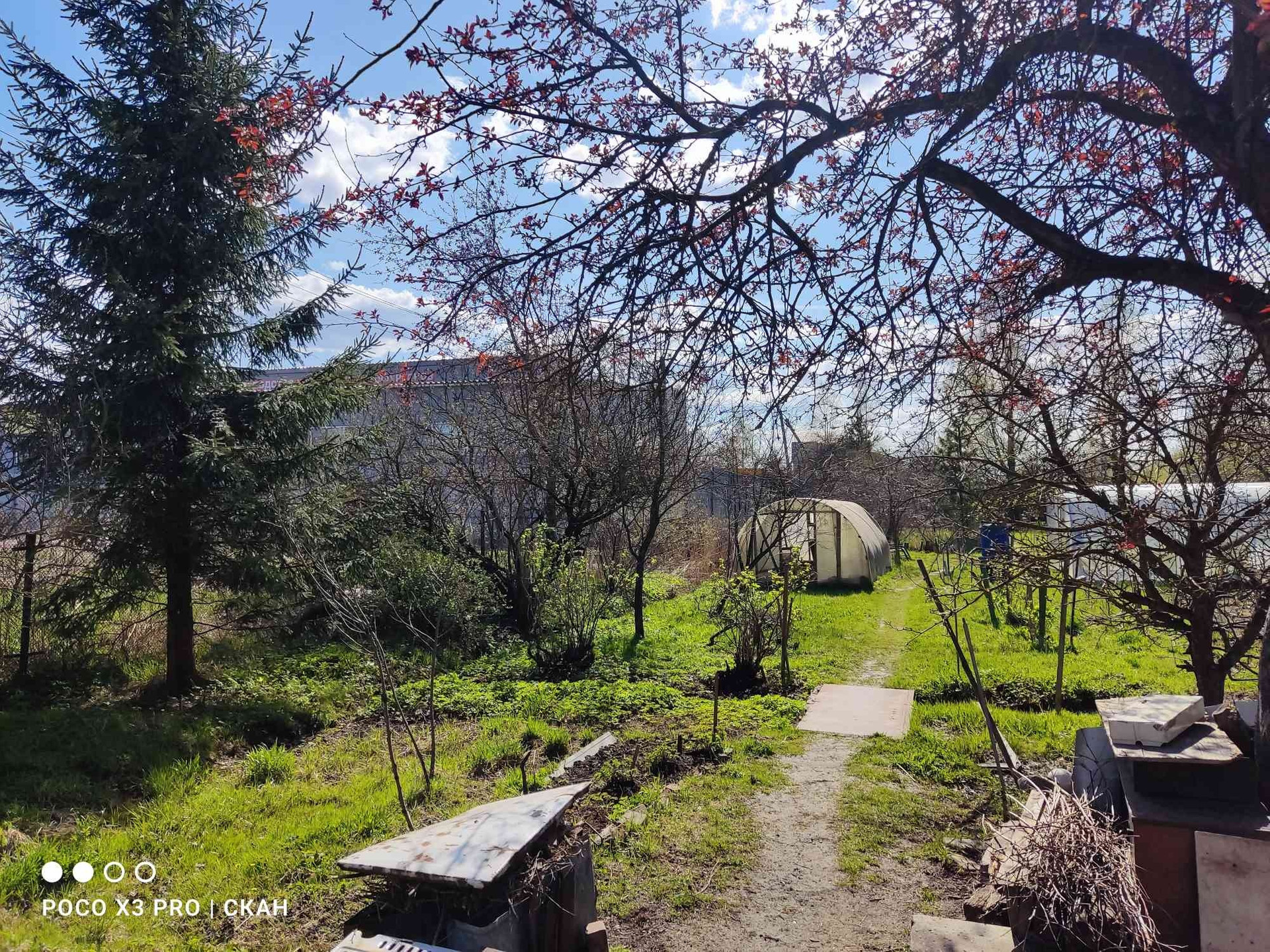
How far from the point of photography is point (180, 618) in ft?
24.8

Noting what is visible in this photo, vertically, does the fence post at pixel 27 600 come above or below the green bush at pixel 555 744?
above

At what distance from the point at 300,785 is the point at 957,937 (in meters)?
4.47

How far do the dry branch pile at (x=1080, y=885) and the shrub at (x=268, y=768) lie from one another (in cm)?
496

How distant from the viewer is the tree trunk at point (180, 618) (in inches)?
293

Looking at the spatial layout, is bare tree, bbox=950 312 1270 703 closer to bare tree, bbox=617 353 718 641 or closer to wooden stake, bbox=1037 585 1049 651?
wooden stake, bbox=1037 585 1049 651

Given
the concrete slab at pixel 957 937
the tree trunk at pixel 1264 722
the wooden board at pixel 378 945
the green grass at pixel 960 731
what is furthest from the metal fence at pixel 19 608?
the tree trunk at pixel 1264 722

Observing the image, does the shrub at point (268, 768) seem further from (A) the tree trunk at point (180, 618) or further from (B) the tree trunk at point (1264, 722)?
(B) the tree trunk at point (1264, 722)

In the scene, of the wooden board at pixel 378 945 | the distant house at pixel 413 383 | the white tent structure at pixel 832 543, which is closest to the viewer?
the wooden board at pixel 378 945

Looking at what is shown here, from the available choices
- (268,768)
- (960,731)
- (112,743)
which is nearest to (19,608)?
(112,743)

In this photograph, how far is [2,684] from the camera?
7.02 m

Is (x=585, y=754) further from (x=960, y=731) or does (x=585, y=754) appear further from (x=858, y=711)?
(x=960, y=731)

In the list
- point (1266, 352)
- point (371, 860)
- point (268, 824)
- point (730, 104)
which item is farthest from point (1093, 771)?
point (268, 824)

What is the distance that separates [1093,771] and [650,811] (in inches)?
101

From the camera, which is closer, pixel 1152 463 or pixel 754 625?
pixel 1152 463
